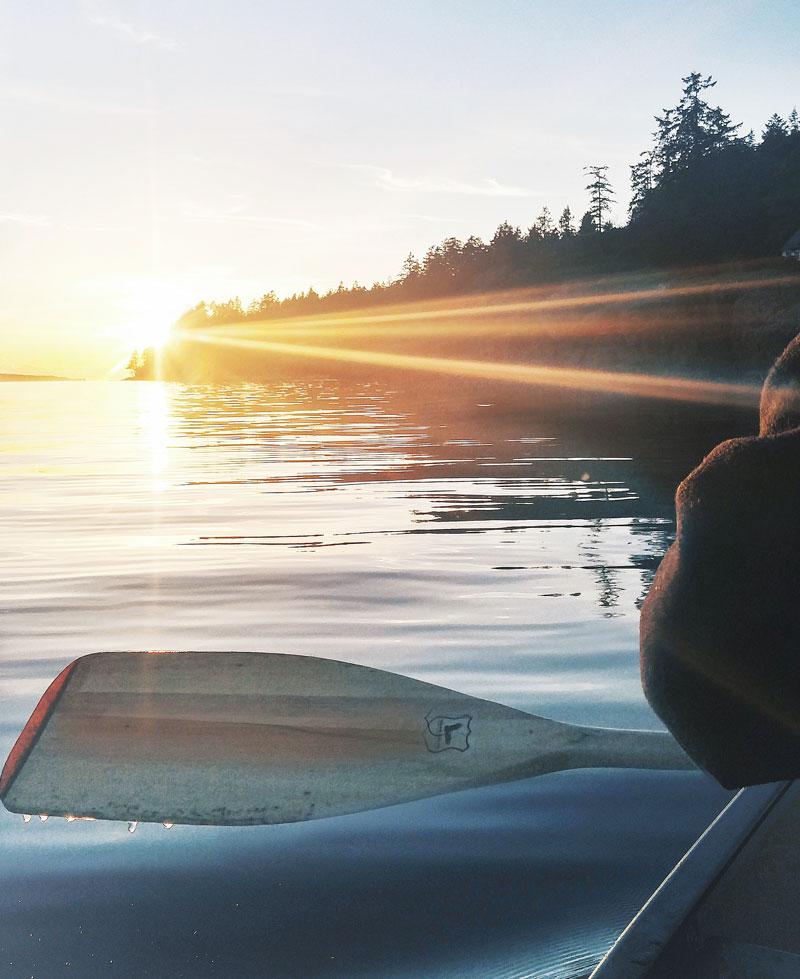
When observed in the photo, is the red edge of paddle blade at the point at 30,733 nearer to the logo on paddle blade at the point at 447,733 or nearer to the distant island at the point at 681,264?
the logo on paddle blade at the point at 447,733

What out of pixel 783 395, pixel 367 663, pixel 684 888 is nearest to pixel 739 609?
pixel 783 395

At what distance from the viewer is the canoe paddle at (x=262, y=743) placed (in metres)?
2.21

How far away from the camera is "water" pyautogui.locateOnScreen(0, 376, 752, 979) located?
1852 mm

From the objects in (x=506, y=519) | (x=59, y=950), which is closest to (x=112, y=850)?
(x=59, y=950)

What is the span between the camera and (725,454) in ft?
3.05

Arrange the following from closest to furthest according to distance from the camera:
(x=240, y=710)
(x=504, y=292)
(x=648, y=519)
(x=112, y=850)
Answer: (x=112, y=850) < (x=240, y=710) < (x=648, y=519) < (x=504, y=292)

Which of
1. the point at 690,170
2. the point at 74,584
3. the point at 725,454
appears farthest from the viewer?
the point at 690,170

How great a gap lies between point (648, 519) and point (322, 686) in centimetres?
523

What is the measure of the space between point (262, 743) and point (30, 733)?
0.61 m

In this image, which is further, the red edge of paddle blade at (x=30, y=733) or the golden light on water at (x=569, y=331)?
the golden light on water at (x=569, y=331)

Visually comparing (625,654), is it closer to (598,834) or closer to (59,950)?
(598,834)

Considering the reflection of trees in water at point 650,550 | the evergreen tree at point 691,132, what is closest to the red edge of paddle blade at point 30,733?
the reflection of trees in water at point 650,550

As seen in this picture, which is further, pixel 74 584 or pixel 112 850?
pixel 74 584

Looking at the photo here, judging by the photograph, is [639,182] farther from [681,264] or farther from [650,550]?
[650,550]
